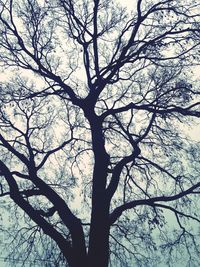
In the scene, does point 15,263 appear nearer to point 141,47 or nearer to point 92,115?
point 92,115

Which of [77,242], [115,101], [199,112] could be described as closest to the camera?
[77,242]

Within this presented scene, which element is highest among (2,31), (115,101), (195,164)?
(2,31)

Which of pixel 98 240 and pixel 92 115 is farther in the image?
pixel 92 115

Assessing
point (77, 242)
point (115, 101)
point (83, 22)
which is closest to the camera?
point (77, 242)

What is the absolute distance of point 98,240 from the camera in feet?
25.0

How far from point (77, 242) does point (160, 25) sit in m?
6.30

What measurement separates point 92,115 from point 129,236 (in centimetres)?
371

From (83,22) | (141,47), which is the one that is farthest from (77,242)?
(83,22)

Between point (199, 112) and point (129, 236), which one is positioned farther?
point (129, 236)

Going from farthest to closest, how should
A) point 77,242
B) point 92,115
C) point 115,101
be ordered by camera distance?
point 115,101 < point 92,115 < point 77,242

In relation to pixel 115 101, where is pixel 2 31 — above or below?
above

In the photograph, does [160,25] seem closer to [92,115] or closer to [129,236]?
[92,115]

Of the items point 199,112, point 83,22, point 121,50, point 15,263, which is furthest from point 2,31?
point 15,263

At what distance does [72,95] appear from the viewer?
31.4 feet
